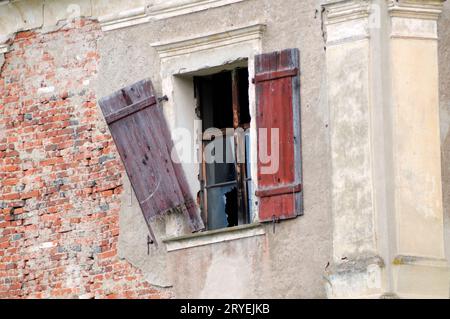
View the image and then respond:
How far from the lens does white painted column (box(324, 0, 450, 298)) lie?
63.2 ft

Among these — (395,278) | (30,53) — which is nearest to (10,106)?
(30,53)

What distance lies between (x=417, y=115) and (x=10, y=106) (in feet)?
14.9

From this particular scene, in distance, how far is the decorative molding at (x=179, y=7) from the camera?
20673mm

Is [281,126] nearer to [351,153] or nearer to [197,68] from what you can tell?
[351,153]

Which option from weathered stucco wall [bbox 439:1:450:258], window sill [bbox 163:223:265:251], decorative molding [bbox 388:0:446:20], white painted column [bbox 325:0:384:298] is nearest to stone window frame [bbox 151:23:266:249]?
window sill [bbox 163:223:265:251]

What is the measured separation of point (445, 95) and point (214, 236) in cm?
250

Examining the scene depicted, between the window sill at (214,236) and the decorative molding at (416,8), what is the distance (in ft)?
7.57

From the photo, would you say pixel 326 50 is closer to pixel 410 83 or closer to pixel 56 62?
pixel 410 83

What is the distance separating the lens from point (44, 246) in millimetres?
21453

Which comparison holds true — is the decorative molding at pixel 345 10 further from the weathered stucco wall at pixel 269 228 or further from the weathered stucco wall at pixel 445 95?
the weathered stucco wall at pixel 445 95

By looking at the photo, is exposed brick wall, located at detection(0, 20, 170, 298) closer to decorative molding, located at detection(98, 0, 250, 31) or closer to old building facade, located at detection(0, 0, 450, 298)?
old building facade, located at detection(0, 0, 450, 298)

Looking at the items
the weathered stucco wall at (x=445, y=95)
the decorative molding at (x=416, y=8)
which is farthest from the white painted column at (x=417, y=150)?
the weathered stucco wall at (x=445, y=95)

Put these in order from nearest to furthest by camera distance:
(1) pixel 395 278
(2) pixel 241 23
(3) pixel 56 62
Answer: (1) pixel 395 278
(2) pixel 241 23
(3) pixel 56 62

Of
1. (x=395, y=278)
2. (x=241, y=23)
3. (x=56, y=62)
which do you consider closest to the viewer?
(x=395, y=278)
